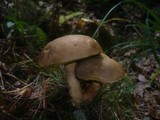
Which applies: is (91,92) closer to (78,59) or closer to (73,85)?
(73,85)

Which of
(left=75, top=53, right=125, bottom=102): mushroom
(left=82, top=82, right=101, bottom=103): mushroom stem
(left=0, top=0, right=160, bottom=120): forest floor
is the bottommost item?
(left=0, top=0, right=160, bottom=120): forest floor

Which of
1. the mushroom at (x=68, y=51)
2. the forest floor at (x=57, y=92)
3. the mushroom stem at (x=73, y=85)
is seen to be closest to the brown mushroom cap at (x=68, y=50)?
the mushroom at (x=68, y=51)

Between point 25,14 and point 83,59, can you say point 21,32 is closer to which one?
point 25,14

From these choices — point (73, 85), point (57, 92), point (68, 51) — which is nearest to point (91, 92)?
point (73, 85)

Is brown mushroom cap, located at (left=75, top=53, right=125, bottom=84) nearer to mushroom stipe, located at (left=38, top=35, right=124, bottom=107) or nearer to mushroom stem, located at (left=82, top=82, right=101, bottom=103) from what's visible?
mushroom stipe, located at (left=38, top=35, right=124, bottom=107)

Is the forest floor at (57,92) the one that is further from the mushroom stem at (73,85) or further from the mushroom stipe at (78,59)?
the mushroom stipe at (78,59)

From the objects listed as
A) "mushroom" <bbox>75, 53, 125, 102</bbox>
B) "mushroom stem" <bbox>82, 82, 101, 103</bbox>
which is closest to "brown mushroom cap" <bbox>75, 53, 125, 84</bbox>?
"mushroom" <bbox>75, 53, 125, 102</bbox>
